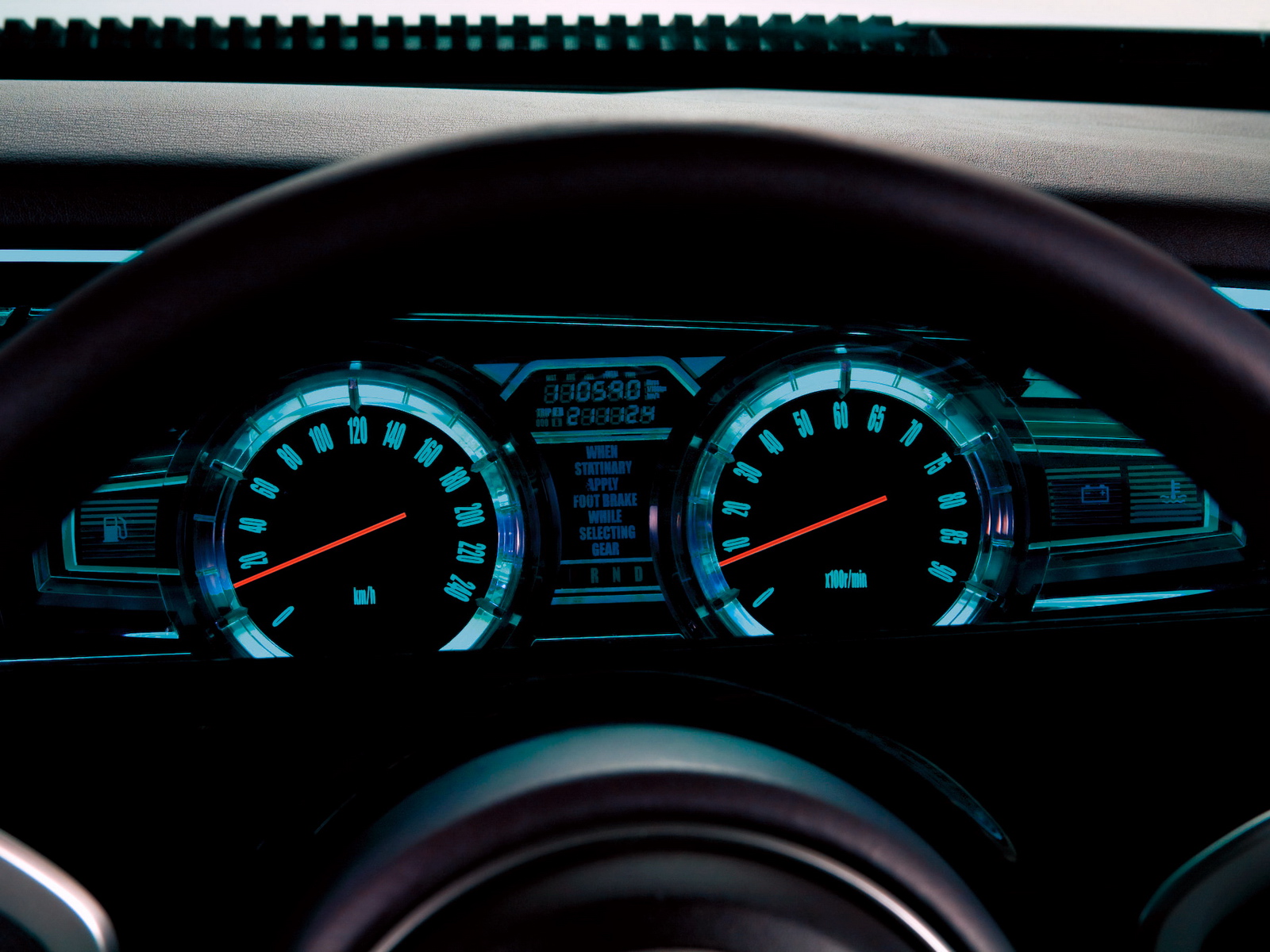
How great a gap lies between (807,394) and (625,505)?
237 mm

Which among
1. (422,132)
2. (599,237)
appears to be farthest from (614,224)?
(422,132)

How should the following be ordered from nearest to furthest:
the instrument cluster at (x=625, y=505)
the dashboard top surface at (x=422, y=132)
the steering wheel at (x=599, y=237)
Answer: the steering wheel at (x=599, y=237), the dashboard top surface at (x=422, y=132), the instrument cluster at (x=625, y=505)

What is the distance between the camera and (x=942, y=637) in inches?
45.7

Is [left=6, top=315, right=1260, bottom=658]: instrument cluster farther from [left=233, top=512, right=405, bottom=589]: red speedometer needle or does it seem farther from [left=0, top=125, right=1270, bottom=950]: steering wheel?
[left=0, top=125, right=1270, bottom=950]: steering wheel

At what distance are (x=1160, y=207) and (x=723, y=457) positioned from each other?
0.51 meters

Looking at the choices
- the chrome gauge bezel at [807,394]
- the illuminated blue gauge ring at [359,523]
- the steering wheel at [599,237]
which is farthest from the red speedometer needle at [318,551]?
the steering wheel at [599,237]

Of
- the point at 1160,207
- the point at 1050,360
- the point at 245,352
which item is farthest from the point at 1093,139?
the point at 245,352

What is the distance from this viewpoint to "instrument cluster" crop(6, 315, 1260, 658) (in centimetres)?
112

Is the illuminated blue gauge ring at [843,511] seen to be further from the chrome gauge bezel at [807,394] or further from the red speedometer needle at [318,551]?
the red speedometer needle at [318,551]

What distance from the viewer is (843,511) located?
3.90 feet

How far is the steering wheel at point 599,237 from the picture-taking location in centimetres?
56

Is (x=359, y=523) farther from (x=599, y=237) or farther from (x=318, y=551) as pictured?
(x=599, y=237)

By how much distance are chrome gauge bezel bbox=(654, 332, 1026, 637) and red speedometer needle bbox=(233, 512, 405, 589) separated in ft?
0.99

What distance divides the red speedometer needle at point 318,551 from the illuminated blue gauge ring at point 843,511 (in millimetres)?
320
